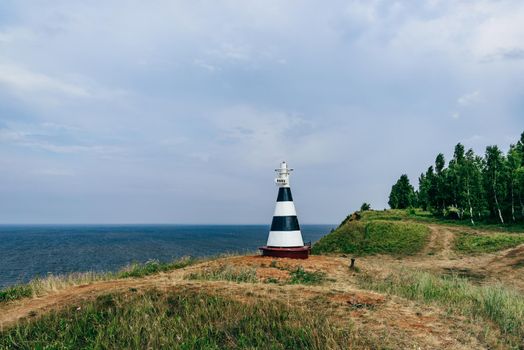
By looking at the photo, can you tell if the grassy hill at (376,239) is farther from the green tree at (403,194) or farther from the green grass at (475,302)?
the green tree at (403,194)

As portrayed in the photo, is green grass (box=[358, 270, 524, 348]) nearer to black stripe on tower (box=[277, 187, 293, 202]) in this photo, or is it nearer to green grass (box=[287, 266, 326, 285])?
green grass (box=[287, 266, 326, 285])

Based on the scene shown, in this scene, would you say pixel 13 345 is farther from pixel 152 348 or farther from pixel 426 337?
pixel 426 337

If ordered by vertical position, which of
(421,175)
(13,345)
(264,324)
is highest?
(421,175)

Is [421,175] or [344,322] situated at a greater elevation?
[421,175]

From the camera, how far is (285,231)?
18641 millimetres

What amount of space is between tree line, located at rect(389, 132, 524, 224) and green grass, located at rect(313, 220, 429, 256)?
588 inches

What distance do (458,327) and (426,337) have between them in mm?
1254

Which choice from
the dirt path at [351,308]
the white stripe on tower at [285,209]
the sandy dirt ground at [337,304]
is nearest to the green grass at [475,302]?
the sandy dirt ground at [337,304]

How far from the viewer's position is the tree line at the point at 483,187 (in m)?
47.0

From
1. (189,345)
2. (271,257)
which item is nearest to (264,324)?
(189,345)

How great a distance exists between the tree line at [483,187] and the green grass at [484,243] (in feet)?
46.4

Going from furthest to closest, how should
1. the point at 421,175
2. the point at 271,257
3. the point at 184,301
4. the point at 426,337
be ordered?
the point at 421,175
the point at 271,257
the point at 184,301
the point at 426,337

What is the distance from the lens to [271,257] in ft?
59.9

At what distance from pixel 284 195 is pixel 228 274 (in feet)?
21.1
